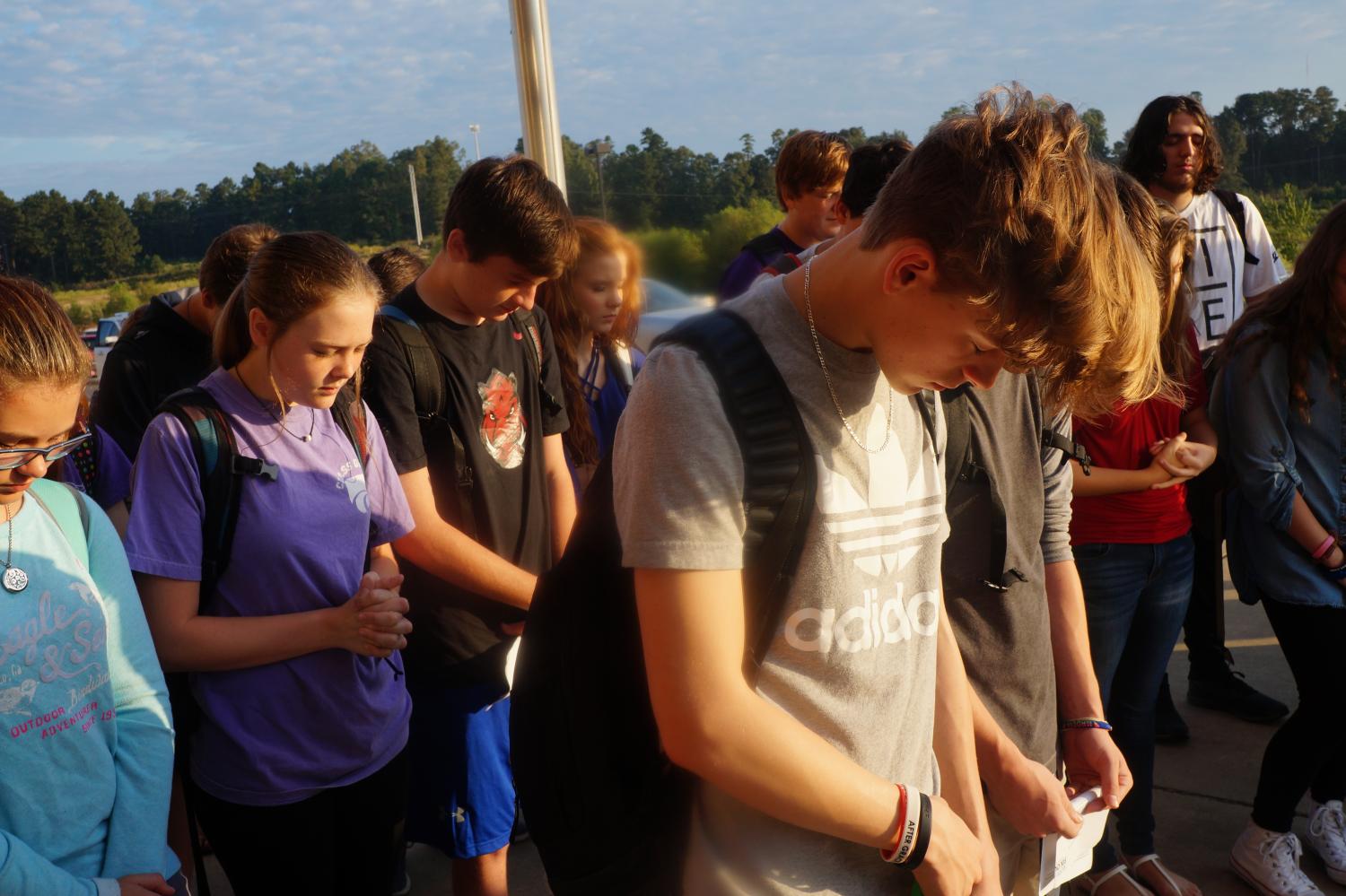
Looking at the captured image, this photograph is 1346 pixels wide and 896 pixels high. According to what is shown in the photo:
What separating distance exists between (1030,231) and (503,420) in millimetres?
1633

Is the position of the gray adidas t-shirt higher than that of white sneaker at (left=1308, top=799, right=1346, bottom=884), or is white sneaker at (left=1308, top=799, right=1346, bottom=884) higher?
the gray adidas t-shirt

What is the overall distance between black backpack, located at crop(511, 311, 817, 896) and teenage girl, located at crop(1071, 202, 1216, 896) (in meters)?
1.79

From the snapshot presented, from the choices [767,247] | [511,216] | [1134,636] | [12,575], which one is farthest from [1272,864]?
[12,575]

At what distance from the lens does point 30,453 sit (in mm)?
1498

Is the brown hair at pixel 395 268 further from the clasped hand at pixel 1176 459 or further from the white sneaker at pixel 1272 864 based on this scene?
the white sneaker at pixel 1272 864

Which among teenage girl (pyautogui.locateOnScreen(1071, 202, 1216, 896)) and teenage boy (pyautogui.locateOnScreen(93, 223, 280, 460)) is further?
teenage boy (pyautogui.locateOnScreen(93, 223, 280, 460))

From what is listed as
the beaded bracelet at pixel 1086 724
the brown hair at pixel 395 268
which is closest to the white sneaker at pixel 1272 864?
the beaded bracelet at pixel 1086 724

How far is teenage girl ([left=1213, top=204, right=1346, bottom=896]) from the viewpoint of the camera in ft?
9.41

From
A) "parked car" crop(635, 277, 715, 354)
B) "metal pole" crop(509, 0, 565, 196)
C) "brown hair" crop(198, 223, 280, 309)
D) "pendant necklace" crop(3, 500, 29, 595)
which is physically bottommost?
"pendant necklace" crop(3, 500, 29, 595)

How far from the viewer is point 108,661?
64.6 inches

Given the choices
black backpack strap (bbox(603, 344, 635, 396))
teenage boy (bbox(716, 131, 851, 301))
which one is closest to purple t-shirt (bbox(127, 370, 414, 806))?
black backpack strap (bbox(603, 344, 635, 396))

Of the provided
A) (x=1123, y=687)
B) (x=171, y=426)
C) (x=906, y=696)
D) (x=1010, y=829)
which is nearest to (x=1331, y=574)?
(x=1123, y=687)

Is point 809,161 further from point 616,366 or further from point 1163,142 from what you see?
point 1163,142

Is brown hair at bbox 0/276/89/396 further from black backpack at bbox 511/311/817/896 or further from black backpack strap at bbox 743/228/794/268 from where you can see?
black backpack strap at bbox 743/228/794/268
